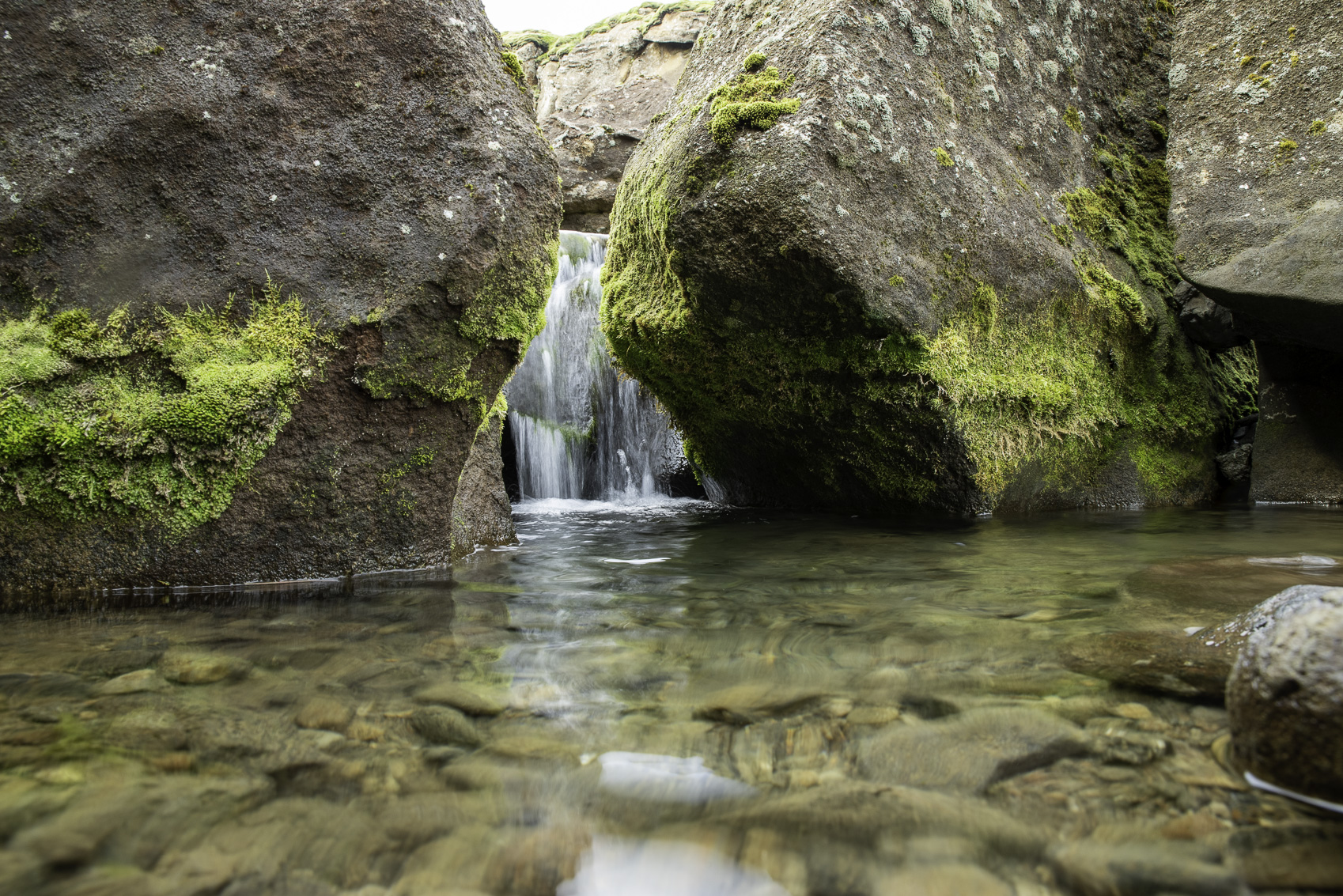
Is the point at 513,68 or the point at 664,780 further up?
the point at 513,68

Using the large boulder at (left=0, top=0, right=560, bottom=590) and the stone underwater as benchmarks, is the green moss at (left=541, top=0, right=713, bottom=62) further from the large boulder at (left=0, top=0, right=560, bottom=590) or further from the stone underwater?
the large boulder at (left=0, top=0, right=560, bottom=590)

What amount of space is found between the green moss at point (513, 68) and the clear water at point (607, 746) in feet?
8.30

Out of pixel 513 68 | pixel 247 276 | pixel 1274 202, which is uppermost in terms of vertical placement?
pixel 513 68

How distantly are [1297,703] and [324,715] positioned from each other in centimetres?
185

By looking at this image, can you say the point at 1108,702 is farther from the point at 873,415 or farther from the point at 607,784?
the point at 873,415

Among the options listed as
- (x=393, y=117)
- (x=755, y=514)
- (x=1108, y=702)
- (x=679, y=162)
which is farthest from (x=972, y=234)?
(x=1108, y=702)

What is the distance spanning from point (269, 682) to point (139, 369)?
68.9 inches

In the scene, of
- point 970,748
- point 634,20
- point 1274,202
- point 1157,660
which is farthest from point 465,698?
point 634,20

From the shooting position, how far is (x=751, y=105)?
4098 mm

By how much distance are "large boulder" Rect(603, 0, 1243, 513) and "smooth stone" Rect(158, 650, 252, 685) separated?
3.02 meters

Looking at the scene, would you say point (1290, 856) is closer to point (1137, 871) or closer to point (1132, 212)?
point (1137, 871)

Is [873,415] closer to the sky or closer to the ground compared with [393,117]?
closer to the ground

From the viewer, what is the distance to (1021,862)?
1.15 meters

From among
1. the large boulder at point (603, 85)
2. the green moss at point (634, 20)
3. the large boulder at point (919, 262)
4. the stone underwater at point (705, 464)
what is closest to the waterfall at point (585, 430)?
the stone underwater at point (705, 464)
